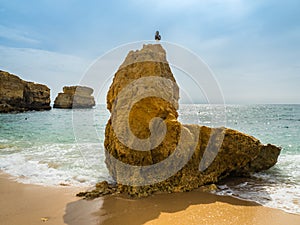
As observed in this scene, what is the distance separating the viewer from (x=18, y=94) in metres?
48.5

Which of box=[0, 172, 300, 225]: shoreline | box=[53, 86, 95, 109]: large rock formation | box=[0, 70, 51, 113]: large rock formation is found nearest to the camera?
box=[0, 172, 300, 225]: shoreline

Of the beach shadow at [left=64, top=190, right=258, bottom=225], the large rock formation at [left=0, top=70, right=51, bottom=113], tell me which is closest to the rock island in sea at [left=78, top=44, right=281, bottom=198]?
the beach shadow at [left=64, top=190, right=258, bottom=225]

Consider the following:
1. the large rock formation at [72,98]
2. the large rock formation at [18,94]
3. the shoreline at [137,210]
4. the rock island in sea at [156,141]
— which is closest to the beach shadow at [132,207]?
the shoreline at [137,210]

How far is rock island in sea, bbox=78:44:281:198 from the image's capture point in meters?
5.25

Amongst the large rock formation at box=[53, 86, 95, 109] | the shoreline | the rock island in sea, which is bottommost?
the shoreline

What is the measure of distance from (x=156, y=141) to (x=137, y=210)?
162cm

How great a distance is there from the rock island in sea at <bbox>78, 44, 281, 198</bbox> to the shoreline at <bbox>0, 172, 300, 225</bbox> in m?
0.40

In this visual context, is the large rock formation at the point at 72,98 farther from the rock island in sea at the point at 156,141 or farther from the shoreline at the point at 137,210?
the shoreline at the point at 137,210

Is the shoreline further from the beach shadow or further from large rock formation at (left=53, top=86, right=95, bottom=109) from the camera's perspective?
large rock formation at (left=53, top=86, right=95, bottom=109)

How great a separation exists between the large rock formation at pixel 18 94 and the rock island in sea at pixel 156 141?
49.5 metres

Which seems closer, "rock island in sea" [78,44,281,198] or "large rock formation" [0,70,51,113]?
"rock island in sea" [78,44,281,198]

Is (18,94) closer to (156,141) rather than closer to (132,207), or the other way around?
(156,141)

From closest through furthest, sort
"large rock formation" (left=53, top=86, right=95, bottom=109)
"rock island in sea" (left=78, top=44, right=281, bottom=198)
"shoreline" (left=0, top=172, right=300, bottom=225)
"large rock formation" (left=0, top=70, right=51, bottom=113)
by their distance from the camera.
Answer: "shoreline" (left=0, top=172, right=300, bottom=225)
"rock island in sea" (left=78, top=44, right=281, bottom=198)
"large rock formation" (left=0, top=70, right=51, bottom=113)
"large rock formation" (left=53, top=86, right=95, bottom=109)

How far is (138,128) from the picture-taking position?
524cm
